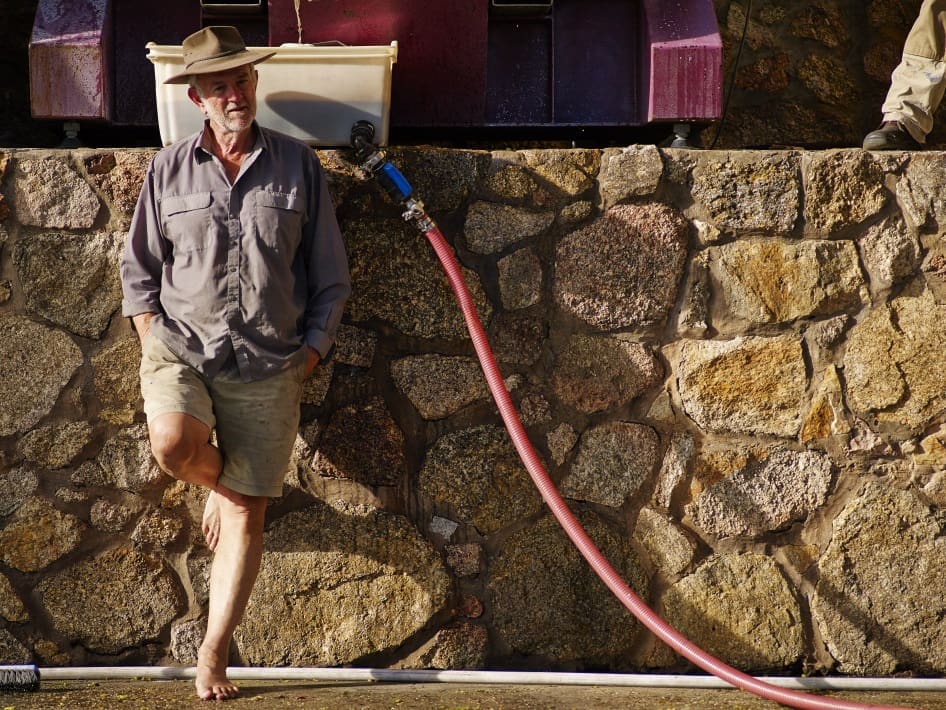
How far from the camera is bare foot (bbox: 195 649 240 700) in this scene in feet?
10.0

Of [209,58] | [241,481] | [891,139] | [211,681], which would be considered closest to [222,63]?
[209,58]

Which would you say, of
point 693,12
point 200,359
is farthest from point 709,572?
point 693,12

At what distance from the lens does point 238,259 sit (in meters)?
3.03

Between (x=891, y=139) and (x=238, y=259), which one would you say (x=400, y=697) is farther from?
(x=891, y=139)

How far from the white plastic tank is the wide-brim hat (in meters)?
0.21

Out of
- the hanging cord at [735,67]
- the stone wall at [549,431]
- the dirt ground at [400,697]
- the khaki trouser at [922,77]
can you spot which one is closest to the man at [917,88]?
the khaki trouser at [922,77]

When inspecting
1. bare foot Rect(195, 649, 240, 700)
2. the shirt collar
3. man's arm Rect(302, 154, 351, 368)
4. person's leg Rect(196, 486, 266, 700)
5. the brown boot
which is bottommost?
bare foot Rect(195, 649, 240, 700)

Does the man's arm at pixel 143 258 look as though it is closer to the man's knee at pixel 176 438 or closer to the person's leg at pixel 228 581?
the man's knee at pixel 176 438

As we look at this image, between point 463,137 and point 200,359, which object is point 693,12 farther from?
point 200,359

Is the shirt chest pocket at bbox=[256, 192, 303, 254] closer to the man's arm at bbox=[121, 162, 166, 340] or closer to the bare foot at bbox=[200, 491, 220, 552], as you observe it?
the man's arm at bbox=[121, 162, 166, 340]

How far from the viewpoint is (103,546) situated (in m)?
3.39

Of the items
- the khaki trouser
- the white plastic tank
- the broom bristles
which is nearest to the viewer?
the broom bristles

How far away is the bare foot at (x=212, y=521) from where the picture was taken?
3.25 metres

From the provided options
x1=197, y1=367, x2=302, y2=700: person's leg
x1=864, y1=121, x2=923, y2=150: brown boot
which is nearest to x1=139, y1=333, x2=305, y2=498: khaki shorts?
x1=197, y1=367, x2=302, y2=700: person's leg
